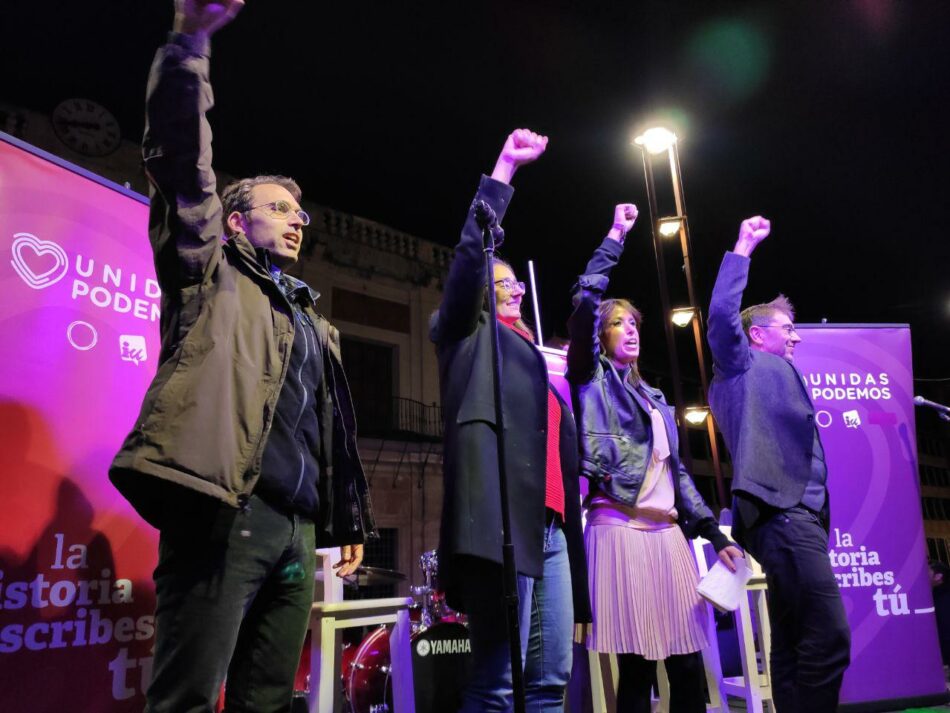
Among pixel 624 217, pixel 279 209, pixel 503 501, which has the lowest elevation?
pixel 503 501

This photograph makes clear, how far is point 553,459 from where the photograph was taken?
7.39 ft

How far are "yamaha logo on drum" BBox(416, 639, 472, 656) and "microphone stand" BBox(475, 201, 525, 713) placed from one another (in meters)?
1.96

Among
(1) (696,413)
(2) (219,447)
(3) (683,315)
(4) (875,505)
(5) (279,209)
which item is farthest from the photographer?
(1) (696,413)

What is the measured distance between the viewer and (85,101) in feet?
35.8

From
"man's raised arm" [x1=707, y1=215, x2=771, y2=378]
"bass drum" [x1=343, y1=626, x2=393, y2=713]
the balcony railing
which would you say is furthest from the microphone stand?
the balcony railing

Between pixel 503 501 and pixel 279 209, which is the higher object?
pixel 279 209

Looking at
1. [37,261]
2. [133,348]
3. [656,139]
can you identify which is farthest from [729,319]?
[656,139]

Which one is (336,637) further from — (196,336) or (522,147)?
(522,147)

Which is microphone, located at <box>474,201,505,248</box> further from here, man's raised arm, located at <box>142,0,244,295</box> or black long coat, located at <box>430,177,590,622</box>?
man's raised arm, located at <box>142,0,244,295</box>

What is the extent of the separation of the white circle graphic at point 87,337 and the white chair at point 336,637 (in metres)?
1.27

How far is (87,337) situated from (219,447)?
4.66 feet

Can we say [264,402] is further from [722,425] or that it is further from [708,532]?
[722,425]

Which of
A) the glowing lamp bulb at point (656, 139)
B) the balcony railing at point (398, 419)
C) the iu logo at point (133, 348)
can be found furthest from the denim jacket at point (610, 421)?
the balcony railing at point (398, 419)

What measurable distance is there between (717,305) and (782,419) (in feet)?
1.70
